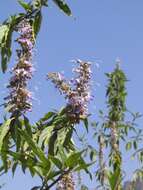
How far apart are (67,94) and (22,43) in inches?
18.7

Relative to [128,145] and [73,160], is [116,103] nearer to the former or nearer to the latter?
[128,145]

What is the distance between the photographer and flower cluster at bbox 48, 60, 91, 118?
8.88 feet

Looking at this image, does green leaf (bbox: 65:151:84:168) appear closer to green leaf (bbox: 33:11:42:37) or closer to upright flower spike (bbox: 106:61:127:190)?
Answer: green leaf (bbox: 33:11:42:37)

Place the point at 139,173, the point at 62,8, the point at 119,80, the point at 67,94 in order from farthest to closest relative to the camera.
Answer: the point at 119,80
the point at 139,173
the point at 67,94
the point at 62,8

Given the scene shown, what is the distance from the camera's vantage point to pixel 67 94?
2.84 metres

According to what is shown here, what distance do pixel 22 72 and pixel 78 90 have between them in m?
0.39

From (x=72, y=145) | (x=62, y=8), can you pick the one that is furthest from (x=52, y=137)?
(x=62, y=8)

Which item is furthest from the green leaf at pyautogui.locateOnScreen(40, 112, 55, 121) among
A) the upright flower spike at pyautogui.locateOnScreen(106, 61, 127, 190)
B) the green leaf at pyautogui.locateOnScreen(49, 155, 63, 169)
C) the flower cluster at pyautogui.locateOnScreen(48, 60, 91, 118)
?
the upright flower spike at pyautogui.locateOnScreen(106, 61, 127, 190)

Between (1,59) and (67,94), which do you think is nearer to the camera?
(1,59)

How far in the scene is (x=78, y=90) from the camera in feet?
9.11

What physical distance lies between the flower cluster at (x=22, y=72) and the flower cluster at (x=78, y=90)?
29cm

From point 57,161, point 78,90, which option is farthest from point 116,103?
point 57,161

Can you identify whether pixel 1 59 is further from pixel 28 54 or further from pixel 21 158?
pixel 21 158

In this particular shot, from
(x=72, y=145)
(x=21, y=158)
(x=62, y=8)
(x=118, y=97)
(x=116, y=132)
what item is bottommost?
(x=21, y=158)
